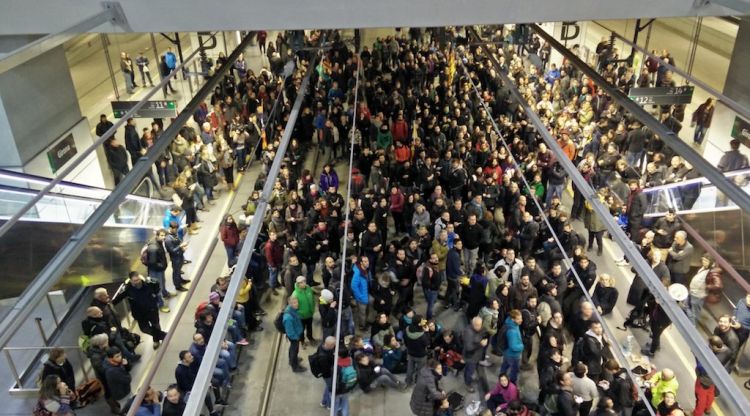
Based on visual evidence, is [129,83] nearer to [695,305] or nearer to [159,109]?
[159,109]

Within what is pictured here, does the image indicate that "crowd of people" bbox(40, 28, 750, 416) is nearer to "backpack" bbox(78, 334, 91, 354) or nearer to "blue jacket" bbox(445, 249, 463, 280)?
"blue jacket" bbox(445, 249, 463, 280)

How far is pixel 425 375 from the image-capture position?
A: 26.2 feet

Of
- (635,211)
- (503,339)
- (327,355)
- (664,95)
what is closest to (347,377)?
(327,355)

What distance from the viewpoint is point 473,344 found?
887 centimetres

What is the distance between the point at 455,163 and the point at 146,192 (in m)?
5.95

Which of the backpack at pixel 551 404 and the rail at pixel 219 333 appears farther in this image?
the backpack at pixel 551 404

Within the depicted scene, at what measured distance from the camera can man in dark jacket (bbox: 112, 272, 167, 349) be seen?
9.23m

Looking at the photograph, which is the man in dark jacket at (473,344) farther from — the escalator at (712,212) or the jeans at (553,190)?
the jeans at (553,190)

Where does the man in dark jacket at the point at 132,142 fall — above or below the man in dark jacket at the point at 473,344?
above

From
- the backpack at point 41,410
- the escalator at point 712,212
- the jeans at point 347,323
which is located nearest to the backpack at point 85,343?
the backpack at point 41,410

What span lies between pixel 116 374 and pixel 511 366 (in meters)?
5.17

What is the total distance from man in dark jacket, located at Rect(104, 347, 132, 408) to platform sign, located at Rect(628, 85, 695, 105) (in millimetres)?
9232

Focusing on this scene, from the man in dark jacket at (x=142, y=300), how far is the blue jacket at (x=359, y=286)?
2.91m

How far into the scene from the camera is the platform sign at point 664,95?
11.5 m
